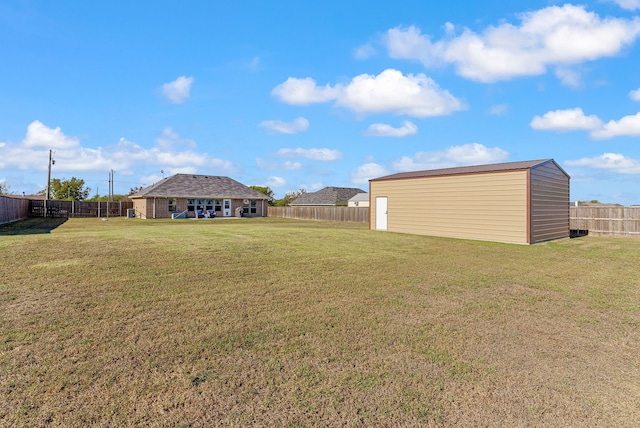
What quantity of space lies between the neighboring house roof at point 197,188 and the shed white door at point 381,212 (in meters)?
20.3

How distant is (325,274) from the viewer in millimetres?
7410

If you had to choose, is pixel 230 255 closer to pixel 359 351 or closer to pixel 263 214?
pixel 359 351

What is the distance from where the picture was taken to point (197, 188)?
36.3 metres

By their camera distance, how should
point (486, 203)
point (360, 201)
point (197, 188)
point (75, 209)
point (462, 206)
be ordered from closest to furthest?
point (486, 203) → point (462, 206) → point (75, 209) → point (197, 188) → point (360, 201)

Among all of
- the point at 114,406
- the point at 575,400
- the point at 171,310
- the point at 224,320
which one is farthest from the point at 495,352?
the point at 171,310

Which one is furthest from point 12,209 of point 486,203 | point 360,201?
point 360,201

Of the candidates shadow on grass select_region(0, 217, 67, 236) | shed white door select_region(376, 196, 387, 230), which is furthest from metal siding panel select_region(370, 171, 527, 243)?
shadow on grass select_region(0, 217, 67, 236)

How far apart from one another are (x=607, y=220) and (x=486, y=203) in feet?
24.5

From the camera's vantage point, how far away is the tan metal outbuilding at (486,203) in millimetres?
14617

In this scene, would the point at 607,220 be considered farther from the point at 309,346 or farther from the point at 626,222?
the point at 309,346

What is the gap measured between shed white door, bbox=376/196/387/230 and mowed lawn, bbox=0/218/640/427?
12120mm

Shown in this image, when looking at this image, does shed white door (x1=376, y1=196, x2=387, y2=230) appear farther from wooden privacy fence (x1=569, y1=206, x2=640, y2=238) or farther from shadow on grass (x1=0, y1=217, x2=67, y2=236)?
shadow on grass (x1=0, y1=217, x2=67, y2=236)

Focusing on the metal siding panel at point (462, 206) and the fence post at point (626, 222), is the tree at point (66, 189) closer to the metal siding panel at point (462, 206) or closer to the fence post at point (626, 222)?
the metal siding panel at point (462, 206)

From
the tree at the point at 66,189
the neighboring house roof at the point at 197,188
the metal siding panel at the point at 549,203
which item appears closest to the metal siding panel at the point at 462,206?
the metal siding panel at the point at 549,203
